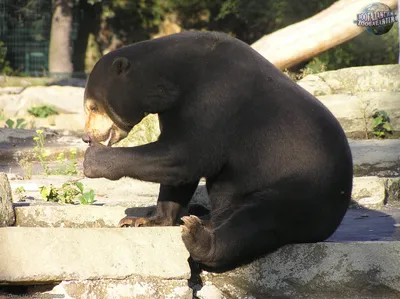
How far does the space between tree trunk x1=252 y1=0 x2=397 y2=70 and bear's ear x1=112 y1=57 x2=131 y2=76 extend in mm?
7493

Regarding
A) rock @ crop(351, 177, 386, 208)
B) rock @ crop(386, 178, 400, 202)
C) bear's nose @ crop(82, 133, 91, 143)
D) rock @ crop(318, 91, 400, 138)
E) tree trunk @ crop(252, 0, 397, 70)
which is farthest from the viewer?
tree trunk @ crop(252, 0, 397, 70)

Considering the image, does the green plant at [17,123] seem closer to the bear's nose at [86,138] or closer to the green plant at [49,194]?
the green plant at [49,194]

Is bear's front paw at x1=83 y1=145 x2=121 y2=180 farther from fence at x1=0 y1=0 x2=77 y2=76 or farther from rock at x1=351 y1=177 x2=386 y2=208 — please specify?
fence at x1=0 y1=0 x2=77 y2=76

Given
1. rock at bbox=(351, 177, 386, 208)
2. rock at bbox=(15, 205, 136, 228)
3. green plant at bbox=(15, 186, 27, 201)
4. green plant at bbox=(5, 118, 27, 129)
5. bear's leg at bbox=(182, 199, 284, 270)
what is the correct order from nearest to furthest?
bear's leg at bbox=(182, 199, 284, 270) → rock at bbox=(15, 205, 136, 228) → green plant at bbox=(15, 186, 27, 201) → rock at bbox=(351, 177, 386, 208) → green plant at bbox=(5, 118, 27, 129)

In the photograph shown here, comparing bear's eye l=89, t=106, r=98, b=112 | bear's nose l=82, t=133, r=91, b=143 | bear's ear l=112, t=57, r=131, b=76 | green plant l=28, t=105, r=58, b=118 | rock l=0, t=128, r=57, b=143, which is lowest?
green plant l=28, t=105, r=58, b=118

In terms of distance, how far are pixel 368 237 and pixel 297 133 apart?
1.02 metres

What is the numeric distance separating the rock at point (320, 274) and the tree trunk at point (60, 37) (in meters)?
19.0

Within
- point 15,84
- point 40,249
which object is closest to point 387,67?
point 40,249

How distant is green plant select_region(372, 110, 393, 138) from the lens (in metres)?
9.44

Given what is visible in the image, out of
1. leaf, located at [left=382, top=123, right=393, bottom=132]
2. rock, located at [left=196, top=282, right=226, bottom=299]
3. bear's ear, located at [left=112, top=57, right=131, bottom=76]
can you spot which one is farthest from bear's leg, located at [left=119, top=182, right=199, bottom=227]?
leaf, located at [left=382, top=123, right=393, bottom=132]

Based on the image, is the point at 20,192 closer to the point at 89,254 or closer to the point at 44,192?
the point at 44,192

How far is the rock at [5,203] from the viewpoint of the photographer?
4766mm

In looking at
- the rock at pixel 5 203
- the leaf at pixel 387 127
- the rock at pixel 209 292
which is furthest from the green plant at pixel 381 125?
the rock at pixel 5 203

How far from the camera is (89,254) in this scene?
420 cm
